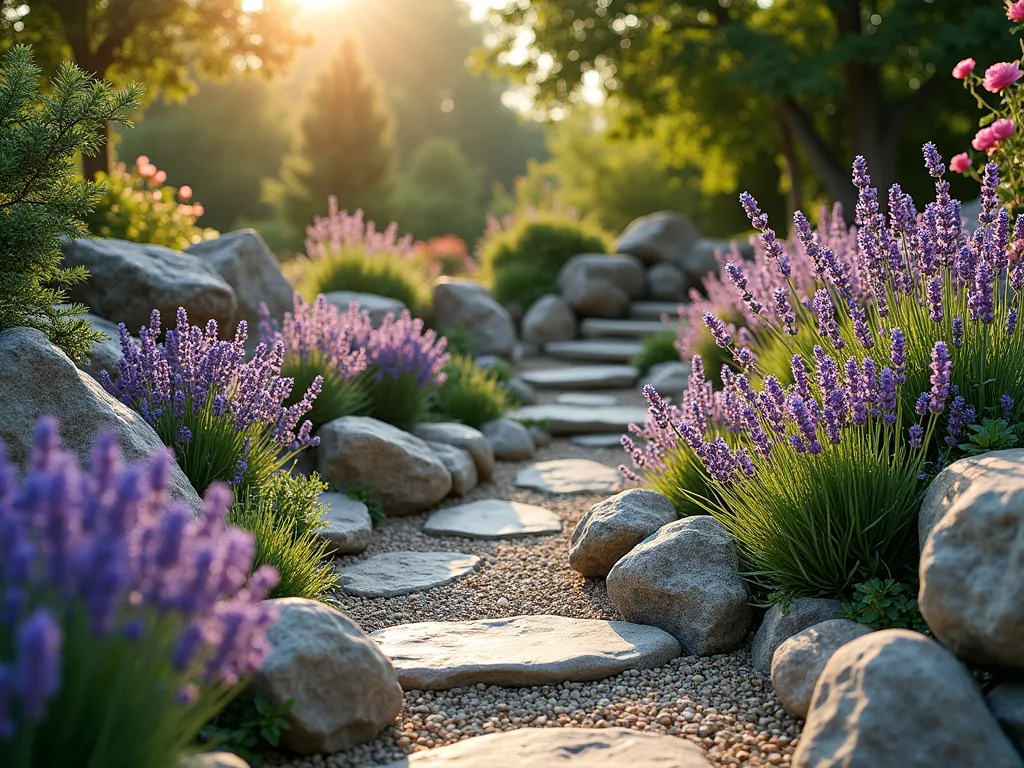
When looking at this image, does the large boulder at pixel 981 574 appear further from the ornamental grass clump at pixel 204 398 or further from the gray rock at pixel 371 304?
the gray rock at pixel 371 304

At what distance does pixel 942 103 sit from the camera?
561 inches

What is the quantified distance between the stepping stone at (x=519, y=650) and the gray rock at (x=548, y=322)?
25.2 feet

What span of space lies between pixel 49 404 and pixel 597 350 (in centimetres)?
779

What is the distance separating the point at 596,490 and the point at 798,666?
3066mm

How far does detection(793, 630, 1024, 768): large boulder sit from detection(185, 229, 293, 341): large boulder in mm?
4696

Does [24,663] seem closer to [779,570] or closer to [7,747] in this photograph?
[7,747]

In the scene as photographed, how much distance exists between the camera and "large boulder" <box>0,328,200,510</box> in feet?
9.67

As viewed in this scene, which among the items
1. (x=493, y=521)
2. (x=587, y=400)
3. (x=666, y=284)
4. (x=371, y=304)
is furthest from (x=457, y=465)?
(x=666, y=284)

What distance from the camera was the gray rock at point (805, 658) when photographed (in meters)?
2.66

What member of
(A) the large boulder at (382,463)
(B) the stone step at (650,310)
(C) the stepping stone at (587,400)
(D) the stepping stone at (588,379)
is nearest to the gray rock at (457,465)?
(A) the large boulder at (382,463)

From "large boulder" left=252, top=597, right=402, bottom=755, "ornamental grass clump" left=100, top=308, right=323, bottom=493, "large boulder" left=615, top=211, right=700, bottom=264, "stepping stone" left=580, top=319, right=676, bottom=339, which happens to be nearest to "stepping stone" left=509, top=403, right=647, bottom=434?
"stepping stone" left=580, top=319, right=676, bottom=339

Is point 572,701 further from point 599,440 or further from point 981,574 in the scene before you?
point 599,440

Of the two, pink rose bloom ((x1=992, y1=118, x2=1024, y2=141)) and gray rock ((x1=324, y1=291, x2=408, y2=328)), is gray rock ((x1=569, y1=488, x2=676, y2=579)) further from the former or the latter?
gray rock ((x1=324, y1=291, x2=408, y2=328))

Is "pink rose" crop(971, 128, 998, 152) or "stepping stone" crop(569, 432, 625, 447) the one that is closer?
"pink rose" crop(971, 128, 998, 152)
